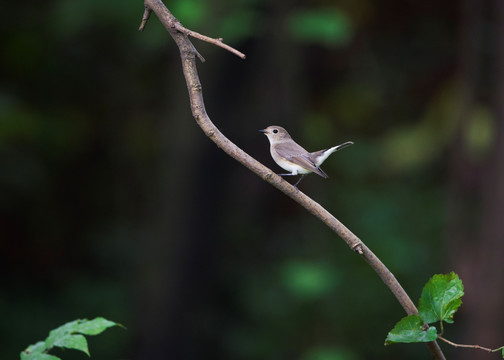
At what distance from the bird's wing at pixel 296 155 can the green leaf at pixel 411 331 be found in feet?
3.42

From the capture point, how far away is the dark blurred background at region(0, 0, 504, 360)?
5555 millimetres

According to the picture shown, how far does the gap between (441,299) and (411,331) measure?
0.11 metres

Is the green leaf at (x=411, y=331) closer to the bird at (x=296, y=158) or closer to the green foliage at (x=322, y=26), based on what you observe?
the bird at (x=296, y=158)

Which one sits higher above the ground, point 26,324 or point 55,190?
point 55,190

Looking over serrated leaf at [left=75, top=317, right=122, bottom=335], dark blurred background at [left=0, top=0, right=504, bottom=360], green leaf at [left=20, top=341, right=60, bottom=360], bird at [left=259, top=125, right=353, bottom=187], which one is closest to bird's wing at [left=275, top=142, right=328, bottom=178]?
bird at [left=259, top=125, right=353, bottom=187]

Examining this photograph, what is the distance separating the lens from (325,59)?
25.7 feet

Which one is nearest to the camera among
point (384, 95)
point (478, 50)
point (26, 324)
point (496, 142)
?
point (496, 142)

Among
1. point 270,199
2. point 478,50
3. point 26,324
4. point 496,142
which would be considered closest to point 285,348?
point 270,199

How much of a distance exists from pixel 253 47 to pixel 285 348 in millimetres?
3504

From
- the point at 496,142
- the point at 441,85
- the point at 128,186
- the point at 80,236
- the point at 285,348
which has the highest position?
the point at 441,85

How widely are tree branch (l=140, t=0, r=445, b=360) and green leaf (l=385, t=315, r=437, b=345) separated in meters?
0.03

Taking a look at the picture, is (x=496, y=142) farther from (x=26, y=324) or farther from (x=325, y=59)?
(x=26, y=324)

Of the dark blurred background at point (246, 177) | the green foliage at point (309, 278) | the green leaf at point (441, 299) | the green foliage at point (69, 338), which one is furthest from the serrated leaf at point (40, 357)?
the green foliage at point (309, 278)

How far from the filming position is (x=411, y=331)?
131 centimetres
